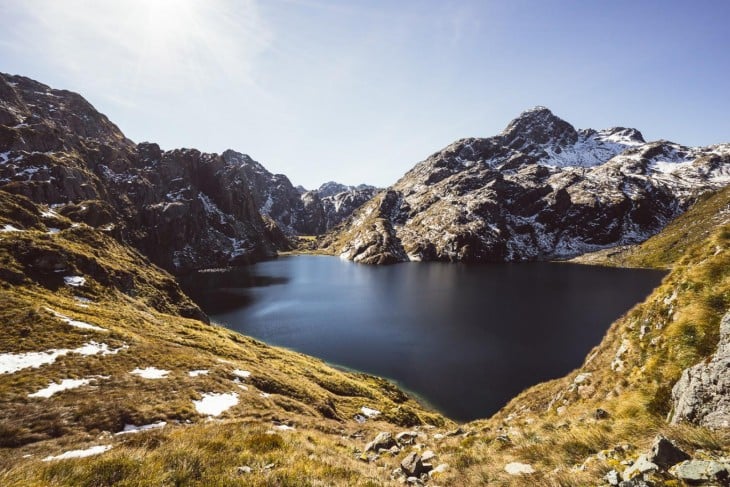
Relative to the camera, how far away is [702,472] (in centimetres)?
531

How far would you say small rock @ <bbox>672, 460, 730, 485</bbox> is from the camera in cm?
509

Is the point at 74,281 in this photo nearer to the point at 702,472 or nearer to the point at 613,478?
the point at 613,478

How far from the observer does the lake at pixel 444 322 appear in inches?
2148

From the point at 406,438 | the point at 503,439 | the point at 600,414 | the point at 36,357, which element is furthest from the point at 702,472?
the point at 36,357

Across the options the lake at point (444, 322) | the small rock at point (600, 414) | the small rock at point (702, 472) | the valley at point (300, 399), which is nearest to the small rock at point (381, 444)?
the valley at point (300, 399)

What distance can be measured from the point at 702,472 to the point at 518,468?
14.8ft

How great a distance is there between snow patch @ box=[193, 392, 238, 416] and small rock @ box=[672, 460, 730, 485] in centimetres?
2293

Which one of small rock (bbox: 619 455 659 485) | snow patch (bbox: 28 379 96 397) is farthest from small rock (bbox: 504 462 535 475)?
snow patch (bbox: 28 379 96 397)

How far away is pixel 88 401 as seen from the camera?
20047 millimetres

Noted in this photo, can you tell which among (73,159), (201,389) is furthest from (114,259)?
(73,159)

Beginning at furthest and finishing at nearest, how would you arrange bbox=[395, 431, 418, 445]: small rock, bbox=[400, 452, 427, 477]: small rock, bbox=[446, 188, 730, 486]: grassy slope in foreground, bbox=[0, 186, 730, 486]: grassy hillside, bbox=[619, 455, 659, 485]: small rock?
bbox=[395, 431, 418, 445]: small rock → bbox=[400, 452, 427, 477]: small rock → bbox=[0, 186, 730, 486]: grassy hillside → bbox=[446, 188, 730, 486]: grassy slope in foreground → bbox=[619, 455, 659, 485]: small rock

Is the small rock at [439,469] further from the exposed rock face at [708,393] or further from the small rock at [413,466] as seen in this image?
the exposed rock face at [708,393]

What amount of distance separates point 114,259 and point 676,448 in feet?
276

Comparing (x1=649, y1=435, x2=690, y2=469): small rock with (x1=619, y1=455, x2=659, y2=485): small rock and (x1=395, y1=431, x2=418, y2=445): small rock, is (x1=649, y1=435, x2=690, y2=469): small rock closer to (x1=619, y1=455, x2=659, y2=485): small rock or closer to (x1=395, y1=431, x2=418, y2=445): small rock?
(x1=619, y1=455, x2=659, y2=485): small rock
